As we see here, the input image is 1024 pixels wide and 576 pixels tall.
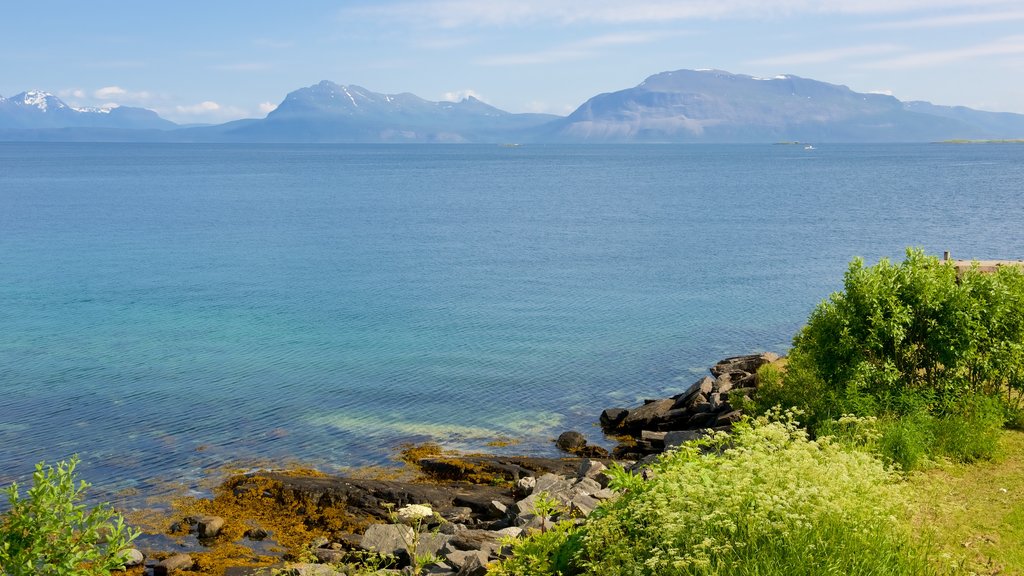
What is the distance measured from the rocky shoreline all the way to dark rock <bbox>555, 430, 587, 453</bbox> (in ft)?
0.11

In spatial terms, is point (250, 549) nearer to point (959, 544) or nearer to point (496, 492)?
point (496, 492)

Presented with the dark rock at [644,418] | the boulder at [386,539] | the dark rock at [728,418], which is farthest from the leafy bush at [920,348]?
the boulder at [386,539]

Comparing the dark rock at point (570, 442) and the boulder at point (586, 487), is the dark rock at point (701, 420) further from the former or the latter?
the boulder at point (586, 487)

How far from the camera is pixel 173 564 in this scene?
19062 millimetres

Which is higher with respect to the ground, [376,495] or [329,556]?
[329,556]

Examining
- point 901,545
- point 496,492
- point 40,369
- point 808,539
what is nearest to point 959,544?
point 901,545

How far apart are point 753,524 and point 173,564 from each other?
44.0 feet

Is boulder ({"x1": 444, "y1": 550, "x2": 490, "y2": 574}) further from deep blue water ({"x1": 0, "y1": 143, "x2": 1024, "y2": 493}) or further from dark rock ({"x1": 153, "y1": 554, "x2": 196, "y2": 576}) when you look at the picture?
deep blue water ({"x1": 0, "y1": 143, "x2": 1024, "y2": 493})

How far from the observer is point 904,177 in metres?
165

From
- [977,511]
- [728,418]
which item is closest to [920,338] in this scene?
[977,511]

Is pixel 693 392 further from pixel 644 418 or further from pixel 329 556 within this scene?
pixel 329 556

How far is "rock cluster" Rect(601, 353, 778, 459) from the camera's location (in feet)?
86.5

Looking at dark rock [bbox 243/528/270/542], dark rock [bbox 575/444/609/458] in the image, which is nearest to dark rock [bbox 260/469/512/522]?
dark rock [bbox 243/528/270/542]

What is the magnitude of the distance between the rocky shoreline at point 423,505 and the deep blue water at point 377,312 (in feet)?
6.77
